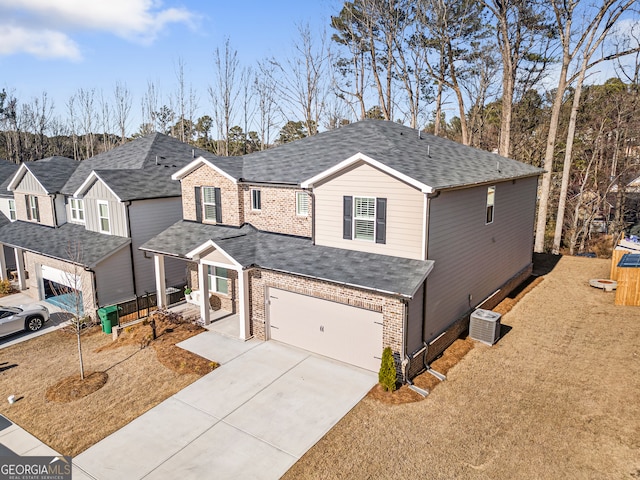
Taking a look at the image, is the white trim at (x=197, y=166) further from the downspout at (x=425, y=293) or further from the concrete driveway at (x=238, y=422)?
the downspout at (x=425, y=293)

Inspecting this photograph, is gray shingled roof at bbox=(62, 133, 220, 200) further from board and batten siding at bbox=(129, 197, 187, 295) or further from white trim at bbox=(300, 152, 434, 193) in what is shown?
white trim at bbox=(300, 152, 434, 193)

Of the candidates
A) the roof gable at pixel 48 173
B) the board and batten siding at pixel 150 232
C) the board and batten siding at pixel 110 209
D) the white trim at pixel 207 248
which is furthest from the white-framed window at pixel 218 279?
the roof gable at pixel 48 173

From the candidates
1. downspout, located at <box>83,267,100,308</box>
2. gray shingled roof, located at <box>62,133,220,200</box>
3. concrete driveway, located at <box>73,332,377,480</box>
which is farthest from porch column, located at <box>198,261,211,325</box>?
gray shingled roof, located at <box>62,133,220,200</box>

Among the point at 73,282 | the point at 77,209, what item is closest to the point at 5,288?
the point at 77,209

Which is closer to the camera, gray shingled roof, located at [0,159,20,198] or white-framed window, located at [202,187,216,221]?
white-framed window, located at [202,187,216,221]

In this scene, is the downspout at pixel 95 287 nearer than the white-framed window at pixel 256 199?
No

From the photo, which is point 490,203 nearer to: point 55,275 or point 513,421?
point 513,421
